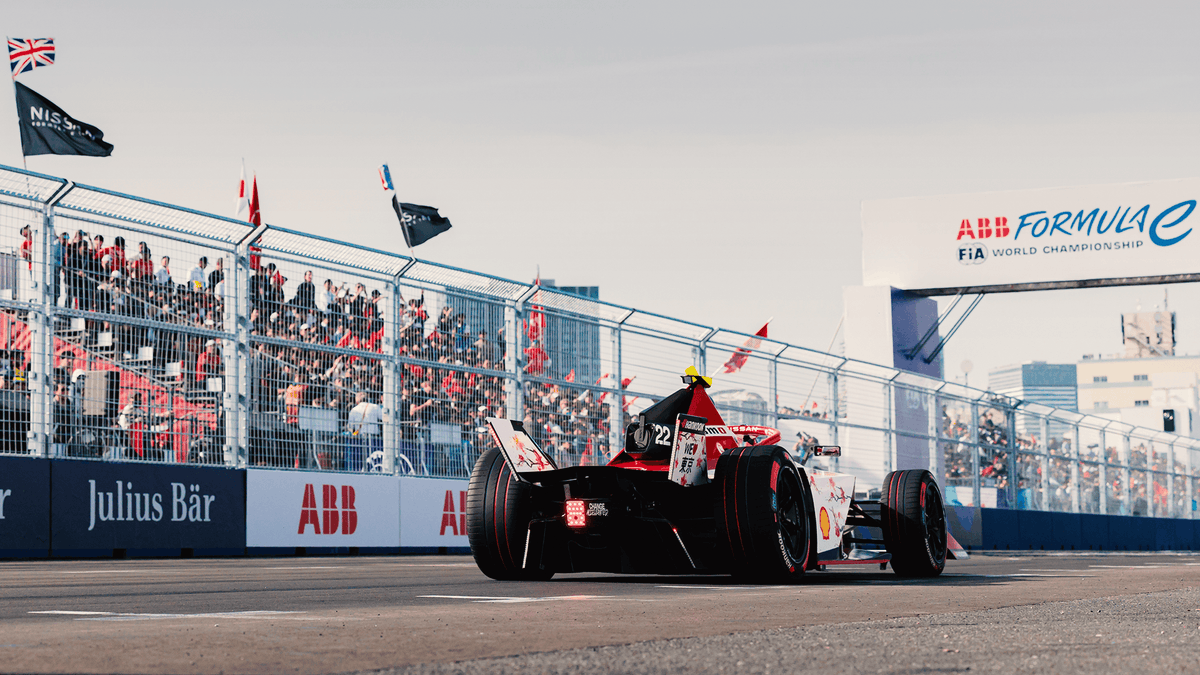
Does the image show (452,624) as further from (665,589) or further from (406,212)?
(406,212)

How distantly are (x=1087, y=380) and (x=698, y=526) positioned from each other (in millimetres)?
146503

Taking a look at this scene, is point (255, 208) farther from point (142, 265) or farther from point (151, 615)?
point (151, 615)

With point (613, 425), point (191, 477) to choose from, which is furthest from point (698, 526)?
point (613, 425)

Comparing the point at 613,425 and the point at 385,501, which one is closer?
the point at 385,501

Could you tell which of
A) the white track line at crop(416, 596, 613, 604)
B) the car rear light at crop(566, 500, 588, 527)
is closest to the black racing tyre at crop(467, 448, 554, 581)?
the car rear light at crop(566, 500, 588, 527)

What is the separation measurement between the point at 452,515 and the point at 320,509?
85.7 inches

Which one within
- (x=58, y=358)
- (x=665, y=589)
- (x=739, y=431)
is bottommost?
(x=665, y=589)

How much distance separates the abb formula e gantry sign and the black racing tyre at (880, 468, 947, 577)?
21801 millimetres

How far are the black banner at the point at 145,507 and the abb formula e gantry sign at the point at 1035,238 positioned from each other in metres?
21.0

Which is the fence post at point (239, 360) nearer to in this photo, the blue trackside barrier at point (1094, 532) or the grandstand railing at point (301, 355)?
the grandstand railing at point (301, 355)

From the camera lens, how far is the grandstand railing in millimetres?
11961

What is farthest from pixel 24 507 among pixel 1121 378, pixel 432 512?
pixel 1121 378

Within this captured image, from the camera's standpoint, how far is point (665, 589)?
7734 millimetres

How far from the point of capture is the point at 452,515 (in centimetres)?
1619
